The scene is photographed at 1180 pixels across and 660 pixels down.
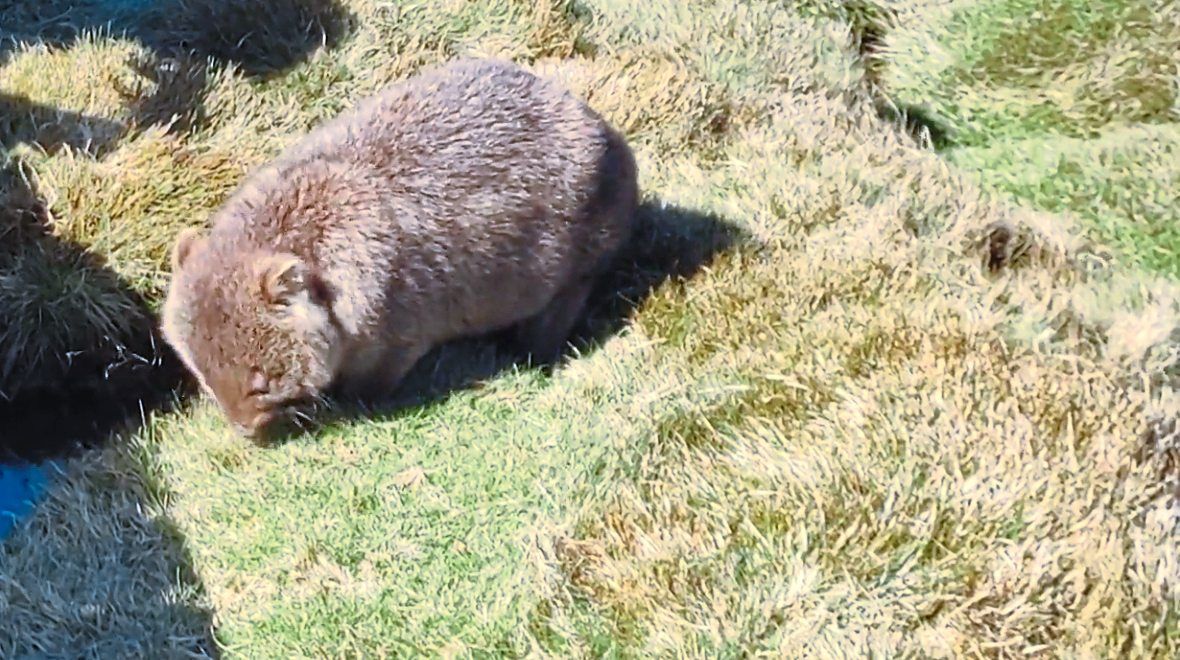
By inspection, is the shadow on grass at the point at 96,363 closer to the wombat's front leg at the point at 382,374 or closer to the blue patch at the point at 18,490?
the blue patch at the point at 18,490

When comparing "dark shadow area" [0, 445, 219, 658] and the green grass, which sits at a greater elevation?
the green grass

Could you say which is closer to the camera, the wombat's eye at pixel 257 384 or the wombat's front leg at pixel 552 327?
the wombat's eye at pixel 257 384

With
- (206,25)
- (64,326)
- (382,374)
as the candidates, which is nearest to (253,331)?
(382,374)

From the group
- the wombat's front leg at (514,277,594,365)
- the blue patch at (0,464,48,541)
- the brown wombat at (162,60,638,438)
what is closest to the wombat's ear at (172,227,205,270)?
the brown wombat at (162,60,638,438)

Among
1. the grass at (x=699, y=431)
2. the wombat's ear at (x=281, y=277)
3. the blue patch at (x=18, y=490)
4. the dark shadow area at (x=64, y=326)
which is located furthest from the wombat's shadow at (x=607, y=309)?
the blue patch at (x=18, y=490)

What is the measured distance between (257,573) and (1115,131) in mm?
3812

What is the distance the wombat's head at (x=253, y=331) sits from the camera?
3686 millimetres

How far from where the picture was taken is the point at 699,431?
12.1ft

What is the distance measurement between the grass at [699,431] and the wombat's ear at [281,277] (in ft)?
1.63

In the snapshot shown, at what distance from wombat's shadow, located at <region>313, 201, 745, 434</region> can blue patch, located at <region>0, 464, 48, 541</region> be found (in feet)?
3.00

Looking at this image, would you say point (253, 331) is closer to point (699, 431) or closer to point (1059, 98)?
point (699, 431)

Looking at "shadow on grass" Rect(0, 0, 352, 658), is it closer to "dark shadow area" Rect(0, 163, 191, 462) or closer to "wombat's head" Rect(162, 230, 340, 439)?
"dark shadow area" Rect(0, 163, 191, 462)

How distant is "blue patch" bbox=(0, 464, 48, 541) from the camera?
3855 millimetres

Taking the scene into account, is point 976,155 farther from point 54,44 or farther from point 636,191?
point 54,44
